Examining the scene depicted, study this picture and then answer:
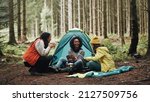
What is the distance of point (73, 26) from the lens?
659cm

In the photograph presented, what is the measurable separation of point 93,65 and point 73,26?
0.73 m

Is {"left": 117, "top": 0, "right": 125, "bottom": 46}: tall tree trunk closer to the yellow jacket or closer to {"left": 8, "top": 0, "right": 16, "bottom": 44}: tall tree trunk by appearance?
the yellow jacket

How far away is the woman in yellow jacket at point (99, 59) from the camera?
6.06 m

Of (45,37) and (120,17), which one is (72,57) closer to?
(45,37)

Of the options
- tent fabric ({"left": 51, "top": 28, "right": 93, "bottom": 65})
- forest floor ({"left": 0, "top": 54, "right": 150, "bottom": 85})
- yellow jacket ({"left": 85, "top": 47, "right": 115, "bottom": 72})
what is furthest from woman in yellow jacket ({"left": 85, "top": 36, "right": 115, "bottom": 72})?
tent fabric ({"left": 51, "top": 28, "right": 93, "bottom": 65})

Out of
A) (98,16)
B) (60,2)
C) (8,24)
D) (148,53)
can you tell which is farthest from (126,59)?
(8,24)

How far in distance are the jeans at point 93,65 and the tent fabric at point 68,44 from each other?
27cm

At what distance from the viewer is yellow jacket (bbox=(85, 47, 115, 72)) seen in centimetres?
605

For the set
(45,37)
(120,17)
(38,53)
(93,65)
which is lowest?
(93,65)

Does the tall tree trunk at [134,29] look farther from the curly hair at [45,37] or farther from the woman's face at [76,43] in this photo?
the curly hair at [45,37]

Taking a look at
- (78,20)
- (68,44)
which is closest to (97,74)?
(68,44)

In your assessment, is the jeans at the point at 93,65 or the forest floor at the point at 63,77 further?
the jeans at the point at 93,65

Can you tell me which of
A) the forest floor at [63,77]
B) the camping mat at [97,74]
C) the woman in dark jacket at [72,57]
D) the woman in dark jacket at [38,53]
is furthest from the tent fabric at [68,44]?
the camping mat at [97,74]

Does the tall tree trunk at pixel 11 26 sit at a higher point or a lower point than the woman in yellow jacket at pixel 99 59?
higher
